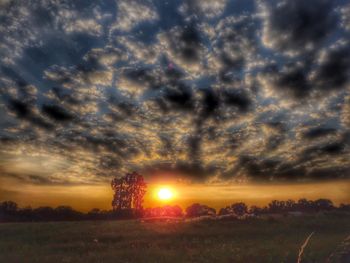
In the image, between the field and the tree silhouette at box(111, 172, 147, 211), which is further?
the tree silhouette at box(111, 172, 147, 211)

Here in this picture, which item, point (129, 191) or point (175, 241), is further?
point (129, 191)

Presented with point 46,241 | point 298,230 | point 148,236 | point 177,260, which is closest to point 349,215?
point 298,230

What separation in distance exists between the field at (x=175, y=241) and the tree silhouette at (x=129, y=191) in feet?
165

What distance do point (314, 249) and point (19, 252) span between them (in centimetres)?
2966

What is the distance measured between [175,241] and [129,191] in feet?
222

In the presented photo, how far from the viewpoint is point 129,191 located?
4166 inches

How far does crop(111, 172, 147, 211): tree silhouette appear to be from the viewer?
105m

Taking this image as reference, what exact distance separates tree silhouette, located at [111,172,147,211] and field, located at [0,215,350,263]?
1981 inches

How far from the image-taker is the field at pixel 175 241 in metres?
30.8

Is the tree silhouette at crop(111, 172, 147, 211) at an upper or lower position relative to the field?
upper

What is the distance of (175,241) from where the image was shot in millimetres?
40094

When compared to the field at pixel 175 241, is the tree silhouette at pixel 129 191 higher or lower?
higher

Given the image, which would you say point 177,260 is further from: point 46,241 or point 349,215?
point 349,215

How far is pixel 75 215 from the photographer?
87938 millimetres
